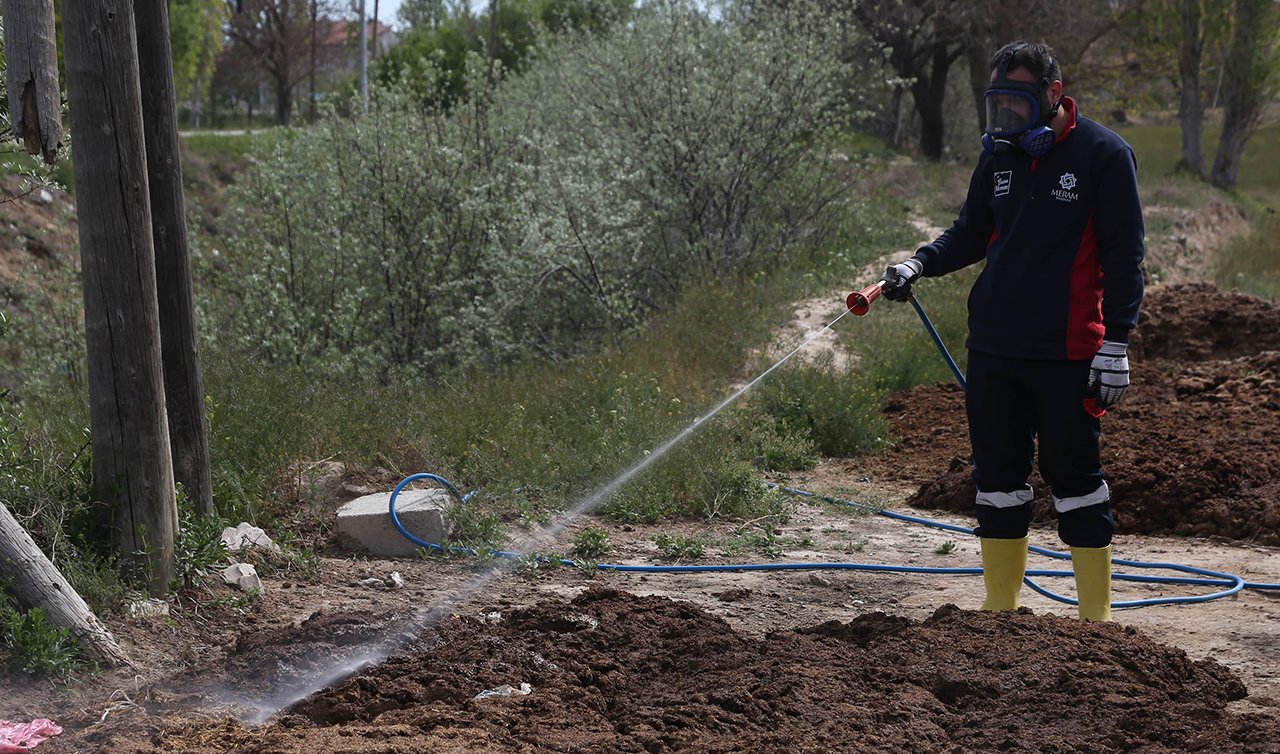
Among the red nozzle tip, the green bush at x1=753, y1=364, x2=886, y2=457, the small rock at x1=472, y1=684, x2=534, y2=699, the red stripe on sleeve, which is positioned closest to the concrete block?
the small rock at x1=472, y1=684, x2=534, y2=699

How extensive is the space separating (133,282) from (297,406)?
256 centimetres

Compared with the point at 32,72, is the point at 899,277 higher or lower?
lower

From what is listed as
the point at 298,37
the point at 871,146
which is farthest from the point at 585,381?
the point at 298,37

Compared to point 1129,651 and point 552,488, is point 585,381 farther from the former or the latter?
point 1129,651

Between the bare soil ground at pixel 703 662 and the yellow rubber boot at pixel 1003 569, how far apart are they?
0.29 metres

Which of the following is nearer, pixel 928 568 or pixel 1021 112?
pixel 1021 112

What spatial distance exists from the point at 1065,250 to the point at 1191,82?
31.4 meters

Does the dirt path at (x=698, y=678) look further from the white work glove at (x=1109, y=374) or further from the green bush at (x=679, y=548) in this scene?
the white work glove at (x=1109, y=374)

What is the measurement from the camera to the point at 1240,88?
32.4 metres

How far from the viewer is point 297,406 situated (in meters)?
7.62

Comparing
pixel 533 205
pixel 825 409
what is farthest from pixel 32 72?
pixel 533 205

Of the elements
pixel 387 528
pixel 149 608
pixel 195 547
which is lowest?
pixel 387 528

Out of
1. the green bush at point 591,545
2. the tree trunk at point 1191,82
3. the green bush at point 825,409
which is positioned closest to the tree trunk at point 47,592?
the green bush at point 591,545

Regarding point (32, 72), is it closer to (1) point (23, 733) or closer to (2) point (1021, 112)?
(1) point (23, 733)
